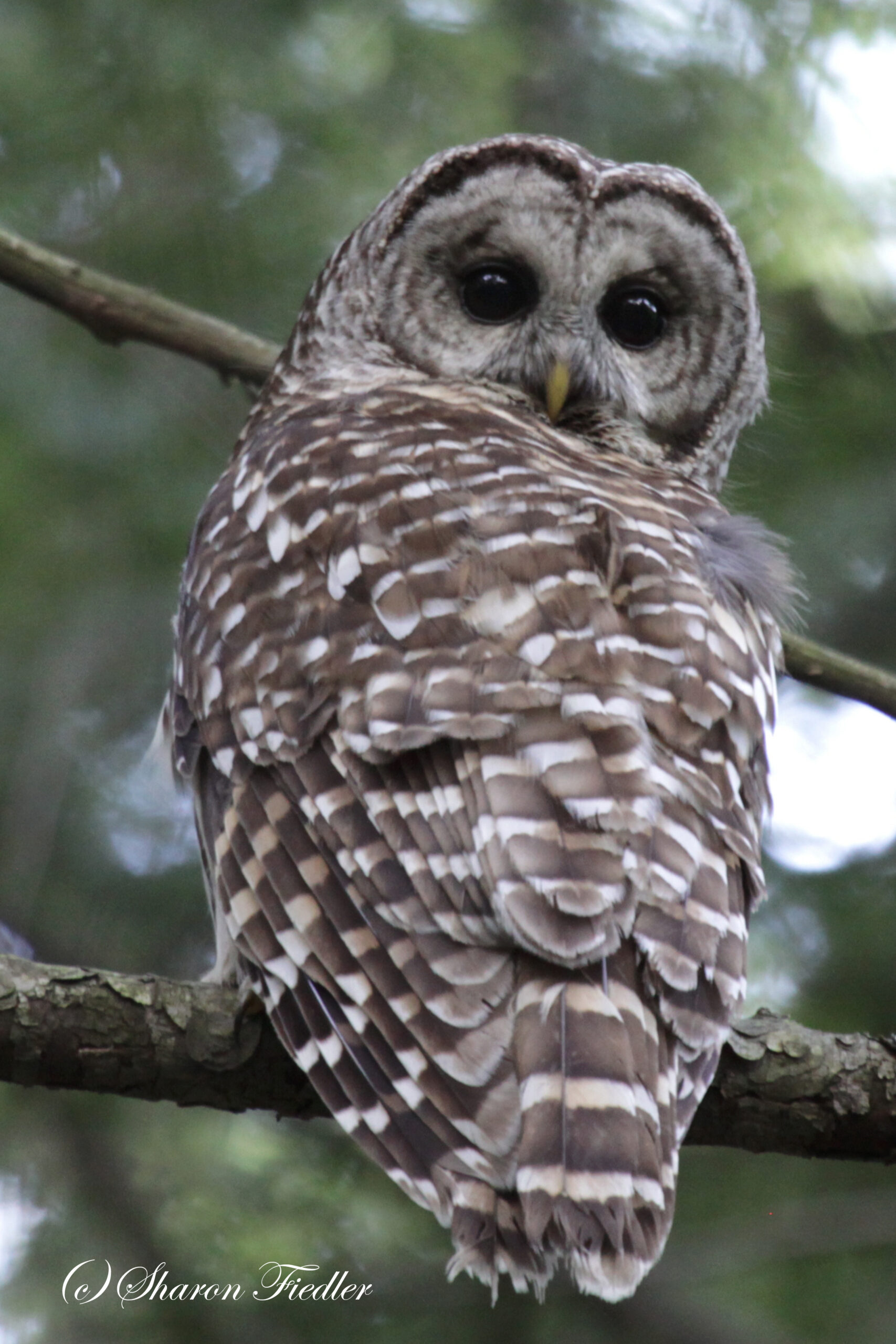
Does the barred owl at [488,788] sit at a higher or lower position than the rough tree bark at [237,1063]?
higher

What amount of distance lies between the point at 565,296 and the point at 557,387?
30cm

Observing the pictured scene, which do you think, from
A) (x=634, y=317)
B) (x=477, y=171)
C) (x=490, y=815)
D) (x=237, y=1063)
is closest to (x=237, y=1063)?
(x=237, y=1063)

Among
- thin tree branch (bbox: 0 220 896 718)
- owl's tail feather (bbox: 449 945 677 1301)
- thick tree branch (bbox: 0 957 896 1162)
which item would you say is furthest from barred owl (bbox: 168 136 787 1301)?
thin tree branch (bbox: 0 220 896 718)

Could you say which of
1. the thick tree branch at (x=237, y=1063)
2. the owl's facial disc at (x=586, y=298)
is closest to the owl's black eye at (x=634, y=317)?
the owl's facial disc at (x=586, y=298)

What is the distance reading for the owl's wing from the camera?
1.91m

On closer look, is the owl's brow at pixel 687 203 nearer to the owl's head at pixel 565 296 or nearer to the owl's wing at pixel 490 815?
the owl's head at pixel 565 296

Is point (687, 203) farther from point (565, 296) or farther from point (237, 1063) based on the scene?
point (237, 1063)

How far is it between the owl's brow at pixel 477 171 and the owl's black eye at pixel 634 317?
247mm

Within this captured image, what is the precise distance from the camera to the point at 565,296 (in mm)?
3438

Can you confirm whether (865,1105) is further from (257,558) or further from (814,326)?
(814,326)

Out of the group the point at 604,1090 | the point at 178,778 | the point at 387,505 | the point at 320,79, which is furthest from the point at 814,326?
the point at 604,1090

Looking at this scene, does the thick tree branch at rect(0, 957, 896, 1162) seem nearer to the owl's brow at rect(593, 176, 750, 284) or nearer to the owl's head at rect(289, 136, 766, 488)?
the owl's head at rect(289, 136, 766, 488)

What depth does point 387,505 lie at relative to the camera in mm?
2539

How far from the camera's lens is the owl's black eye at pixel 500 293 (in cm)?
348
